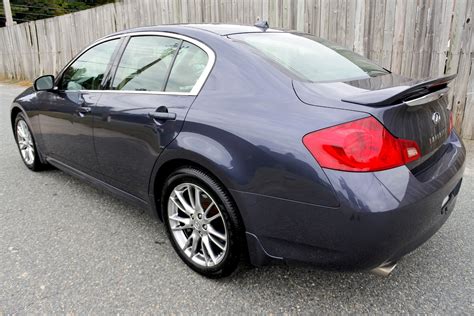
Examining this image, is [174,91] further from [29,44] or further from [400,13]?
[29,44]

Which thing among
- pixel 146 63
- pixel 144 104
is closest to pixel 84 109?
pixel 146 63

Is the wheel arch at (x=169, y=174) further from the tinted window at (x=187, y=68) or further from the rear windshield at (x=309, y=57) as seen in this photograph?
the rear windshield at (x=309, y=57)

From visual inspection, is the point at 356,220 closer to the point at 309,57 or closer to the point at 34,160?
the point at 309,57

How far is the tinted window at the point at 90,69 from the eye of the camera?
11.0 feet

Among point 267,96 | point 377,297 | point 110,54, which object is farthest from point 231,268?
point 110,54

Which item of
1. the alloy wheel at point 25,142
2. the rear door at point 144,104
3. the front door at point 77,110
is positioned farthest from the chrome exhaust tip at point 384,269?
the alloy wheel at point 25,142

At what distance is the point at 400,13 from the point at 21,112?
16.1ft

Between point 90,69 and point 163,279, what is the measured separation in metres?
2.04

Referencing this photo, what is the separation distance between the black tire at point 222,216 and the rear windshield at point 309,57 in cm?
81

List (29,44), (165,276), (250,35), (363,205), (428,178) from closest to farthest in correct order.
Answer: (363,205), (428,178), (165,276), (250,35), (29,44)

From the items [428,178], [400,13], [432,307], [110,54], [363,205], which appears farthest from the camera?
[400,13]

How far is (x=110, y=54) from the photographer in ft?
11.0

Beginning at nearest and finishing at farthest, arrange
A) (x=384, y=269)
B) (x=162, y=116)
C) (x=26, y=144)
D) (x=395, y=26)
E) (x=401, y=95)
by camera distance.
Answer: (x=401, y=95) → (x=384, y=269) → (x=162, y=116) → (x=26, y=144) → (x=395, y=26)

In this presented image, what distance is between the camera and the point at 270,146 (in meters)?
2.04
